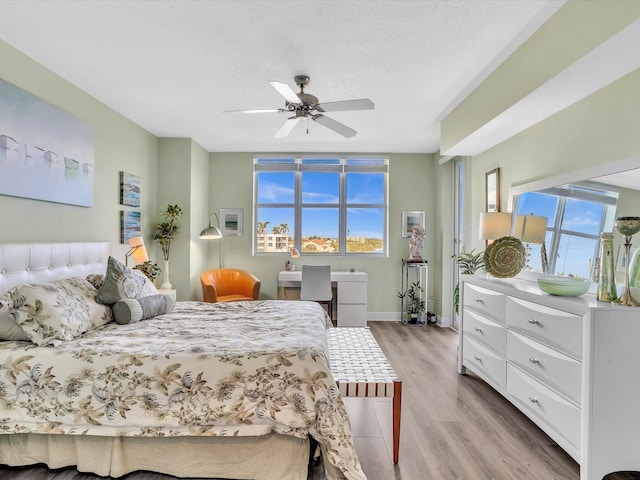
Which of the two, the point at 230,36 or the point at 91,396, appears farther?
the point at 230,36

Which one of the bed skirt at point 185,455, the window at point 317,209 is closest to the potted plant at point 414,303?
the window at point 317,209

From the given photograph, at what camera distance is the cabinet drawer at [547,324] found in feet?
6.72

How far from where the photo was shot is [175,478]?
1962 mm

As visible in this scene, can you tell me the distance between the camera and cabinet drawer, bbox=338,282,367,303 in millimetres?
5355

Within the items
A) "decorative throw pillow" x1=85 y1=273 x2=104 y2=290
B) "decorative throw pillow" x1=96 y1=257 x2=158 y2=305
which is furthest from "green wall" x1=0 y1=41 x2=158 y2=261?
"decorative throw pillow" x1=96 y1=257 x2=158 y2=305

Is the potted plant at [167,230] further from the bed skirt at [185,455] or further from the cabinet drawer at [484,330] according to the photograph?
the cabinet drawer at [484,330]

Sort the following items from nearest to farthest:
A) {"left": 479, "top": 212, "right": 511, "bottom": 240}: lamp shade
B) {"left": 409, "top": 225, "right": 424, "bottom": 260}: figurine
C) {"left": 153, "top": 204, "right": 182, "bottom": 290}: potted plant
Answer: {"left": 479, "top": 212, "right": 511, "bottom": 240}: lamp shade < {"left": 153, "top": 204, "right": 182, "bottom": 290}: potted plant < {"left": 409, "top": 225, "right": 424, "bottom": 260}: figurine

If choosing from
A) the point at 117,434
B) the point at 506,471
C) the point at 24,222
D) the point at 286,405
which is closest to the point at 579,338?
the point at 506,471

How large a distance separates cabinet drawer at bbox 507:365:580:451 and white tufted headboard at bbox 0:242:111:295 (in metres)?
3.34

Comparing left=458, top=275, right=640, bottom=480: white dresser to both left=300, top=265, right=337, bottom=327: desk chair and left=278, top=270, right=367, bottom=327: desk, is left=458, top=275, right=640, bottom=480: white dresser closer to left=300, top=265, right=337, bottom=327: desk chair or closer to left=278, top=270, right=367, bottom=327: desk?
left=300, top=265, right=337, bottom=327: desk chair

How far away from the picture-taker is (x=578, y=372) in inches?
79.3

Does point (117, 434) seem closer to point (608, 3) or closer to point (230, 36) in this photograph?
point (230, 36)

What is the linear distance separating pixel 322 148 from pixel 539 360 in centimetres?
413

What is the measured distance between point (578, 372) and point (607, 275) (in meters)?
0.55
